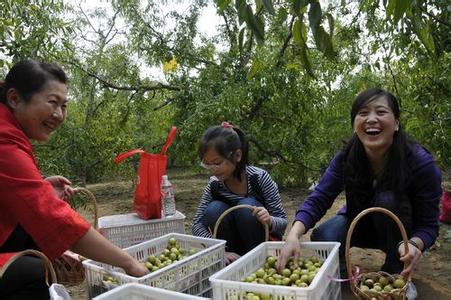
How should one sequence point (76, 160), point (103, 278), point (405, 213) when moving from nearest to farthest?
point (103, 278) → point (405, 213) → point (76, 160)

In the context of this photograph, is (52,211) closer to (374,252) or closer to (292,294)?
(292,294)

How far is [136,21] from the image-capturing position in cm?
566

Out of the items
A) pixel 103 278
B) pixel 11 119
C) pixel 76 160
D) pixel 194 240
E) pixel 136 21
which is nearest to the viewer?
pixel 11 119

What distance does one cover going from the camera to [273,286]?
1493mm

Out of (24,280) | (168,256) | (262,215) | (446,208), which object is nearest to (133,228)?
(168,256)

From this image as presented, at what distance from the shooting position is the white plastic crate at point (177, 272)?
67.3 inches

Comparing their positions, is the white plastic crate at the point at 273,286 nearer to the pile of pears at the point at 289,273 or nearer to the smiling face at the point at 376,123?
the pile of pears at the point at 289,273

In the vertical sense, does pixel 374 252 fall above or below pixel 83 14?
below

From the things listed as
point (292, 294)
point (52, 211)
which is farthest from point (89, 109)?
Result: point (292, 294)

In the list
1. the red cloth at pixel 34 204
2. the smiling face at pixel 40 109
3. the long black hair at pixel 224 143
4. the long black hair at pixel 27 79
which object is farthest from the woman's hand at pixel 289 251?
the long black hair at pixel 27 79

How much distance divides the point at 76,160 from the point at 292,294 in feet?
14.1

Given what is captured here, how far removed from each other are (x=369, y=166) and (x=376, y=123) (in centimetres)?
29

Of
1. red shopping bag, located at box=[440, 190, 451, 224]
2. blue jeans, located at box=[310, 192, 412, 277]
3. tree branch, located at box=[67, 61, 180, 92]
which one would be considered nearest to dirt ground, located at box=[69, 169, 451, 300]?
red shopping bag, located at box=[440, 190, 451, 224]

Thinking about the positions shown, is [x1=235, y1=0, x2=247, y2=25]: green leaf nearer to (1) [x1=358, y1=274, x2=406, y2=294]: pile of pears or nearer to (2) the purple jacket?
(1) [x1=358, y1=274, x2=406, y2=294]: pile of pears
